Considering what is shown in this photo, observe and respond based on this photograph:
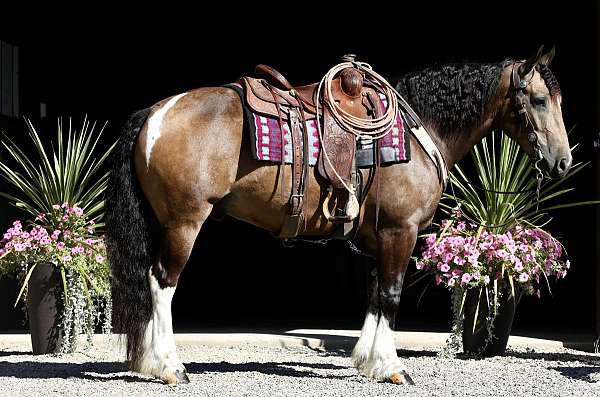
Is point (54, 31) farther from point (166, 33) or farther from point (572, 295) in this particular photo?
point (572, 295)

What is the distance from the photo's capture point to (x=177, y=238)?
13.9 feet

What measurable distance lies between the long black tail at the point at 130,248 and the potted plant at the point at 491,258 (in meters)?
1.77

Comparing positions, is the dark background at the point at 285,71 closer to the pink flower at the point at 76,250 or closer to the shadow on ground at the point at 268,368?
the pink flower at the point at 76,250

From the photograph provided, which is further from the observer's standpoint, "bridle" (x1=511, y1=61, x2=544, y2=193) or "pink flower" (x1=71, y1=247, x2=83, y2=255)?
"pink flower" (x1=71, y1=247, x2=83, y2=255)

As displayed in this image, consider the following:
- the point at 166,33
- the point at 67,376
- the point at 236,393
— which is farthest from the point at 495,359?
the point at 166,33

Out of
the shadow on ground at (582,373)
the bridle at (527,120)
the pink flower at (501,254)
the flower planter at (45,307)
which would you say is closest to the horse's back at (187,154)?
the bridle at (527,120)

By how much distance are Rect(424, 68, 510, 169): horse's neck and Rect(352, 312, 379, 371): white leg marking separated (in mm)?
873

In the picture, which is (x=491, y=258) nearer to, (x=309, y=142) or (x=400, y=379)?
(x=400, y=379)

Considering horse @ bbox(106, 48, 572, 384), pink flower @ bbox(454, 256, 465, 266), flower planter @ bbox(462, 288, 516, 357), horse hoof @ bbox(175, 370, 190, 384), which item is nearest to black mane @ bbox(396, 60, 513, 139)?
horse @ bbox(106, 48, 572, 384)

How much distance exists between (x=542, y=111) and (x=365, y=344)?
4.74ft

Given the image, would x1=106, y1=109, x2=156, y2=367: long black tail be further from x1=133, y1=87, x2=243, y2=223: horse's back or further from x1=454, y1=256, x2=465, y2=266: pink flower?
x1=454, y1=256, x2=465, y2=266: pink flower

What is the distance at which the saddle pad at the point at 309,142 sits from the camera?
4266 millimetres

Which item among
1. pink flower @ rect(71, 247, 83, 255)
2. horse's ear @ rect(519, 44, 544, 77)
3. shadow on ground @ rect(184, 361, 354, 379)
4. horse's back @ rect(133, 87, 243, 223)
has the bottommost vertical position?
shadow on ground @ rect(184, 361, 354, 379)

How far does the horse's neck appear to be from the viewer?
482cm
